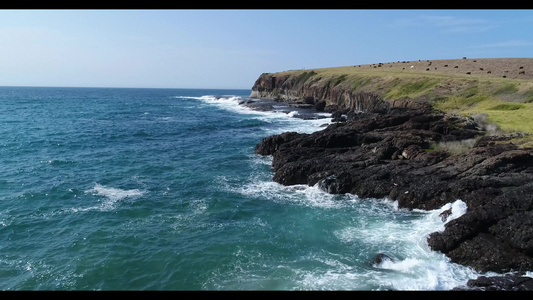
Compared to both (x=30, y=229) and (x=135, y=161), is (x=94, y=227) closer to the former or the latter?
(x=30, y=229)

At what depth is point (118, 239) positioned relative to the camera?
898 inches

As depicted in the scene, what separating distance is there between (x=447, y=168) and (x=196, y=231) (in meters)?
19.3

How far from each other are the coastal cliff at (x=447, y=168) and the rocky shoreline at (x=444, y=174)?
2.2 inches

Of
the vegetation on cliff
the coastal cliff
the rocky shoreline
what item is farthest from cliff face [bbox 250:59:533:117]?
the rocky shoreline

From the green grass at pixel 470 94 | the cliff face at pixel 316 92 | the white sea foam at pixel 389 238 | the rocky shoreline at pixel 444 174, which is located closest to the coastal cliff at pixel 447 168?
the rocky shoreline at pixel 444 174

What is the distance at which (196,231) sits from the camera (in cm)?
2377

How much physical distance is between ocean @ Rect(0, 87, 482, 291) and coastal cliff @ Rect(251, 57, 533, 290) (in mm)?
1212

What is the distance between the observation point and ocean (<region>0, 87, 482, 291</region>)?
715 inches

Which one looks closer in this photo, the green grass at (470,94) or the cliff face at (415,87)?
the green grass at (470,94)

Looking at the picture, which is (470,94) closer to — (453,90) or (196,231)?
(453,90)

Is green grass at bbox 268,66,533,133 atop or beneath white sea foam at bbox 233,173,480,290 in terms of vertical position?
atop

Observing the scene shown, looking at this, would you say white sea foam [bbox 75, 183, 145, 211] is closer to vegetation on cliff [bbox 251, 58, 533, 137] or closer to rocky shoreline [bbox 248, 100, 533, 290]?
rocky shoreline [bbox 248, 100, 533, 290]

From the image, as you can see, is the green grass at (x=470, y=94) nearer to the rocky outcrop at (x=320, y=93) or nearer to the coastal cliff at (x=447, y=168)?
the coastal cliff at (x=447, y=168)

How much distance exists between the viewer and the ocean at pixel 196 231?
1817 cm
